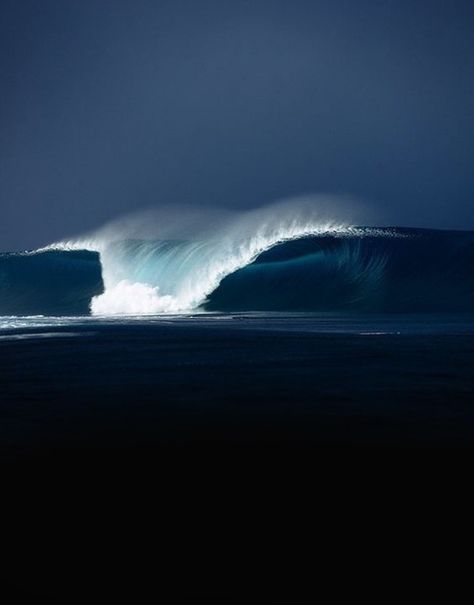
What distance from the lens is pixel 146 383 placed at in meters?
6.70

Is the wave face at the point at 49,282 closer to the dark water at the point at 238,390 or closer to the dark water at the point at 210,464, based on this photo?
the dark water at the point at 238,390

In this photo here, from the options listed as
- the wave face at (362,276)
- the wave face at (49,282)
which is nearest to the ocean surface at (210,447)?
Answer: the wave face at (362,276)

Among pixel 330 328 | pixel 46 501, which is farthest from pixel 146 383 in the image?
pixel 330 328

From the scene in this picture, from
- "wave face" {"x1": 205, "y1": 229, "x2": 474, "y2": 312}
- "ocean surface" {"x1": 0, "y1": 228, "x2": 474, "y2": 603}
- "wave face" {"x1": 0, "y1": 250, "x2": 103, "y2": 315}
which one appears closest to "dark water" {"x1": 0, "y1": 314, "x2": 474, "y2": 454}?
"ocean surface" {"x1": 0, "y1": 228, "x2": 474, "y2": 603}

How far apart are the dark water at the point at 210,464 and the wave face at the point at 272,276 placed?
1491 cm

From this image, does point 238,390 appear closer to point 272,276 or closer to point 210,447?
point 210,447

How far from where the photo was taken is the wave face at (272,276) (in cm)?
2305

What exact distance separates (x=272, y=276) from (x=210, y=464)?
68.8 feet

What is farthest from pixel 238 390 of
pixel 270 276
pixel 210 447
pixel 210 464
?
pixel 270 276

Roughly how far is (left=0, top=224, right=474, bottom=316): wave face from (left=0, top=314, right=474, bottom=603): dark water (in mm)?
14914

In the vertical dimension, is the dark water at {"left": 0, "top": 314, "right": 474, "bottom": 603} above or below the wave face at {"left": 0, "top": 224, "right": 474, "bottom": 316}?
below

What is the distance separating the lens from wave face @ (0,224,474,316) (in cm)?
2305

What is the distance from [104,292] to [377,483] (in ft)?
73.7

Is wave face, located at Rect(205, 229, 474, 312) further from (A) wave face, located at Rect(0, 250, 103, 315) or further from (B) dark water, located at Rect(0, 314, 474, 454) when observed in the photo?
(B) dark water, located at Rect(0, 314, 474, 454)
